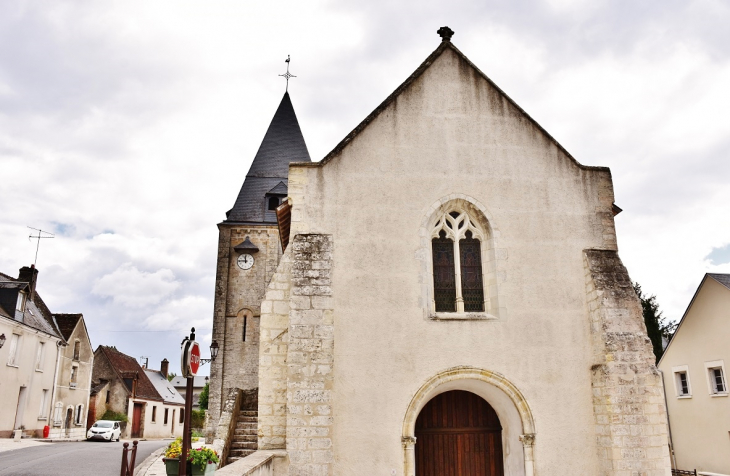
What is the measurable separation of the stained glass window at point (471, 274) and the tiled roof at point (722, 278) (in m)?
11.5

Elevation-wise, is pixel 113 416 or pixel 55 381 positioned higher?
pixel 55 381

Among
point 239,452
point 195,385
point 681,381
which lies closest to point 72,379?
point 239,452

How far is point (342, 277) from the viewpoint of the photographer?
9695 millimetres

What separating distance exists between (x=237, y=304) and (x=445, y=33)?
18.1m

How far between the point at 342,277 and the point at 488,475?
4.30m

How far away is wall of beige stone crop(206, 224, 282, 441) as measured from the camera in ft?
81.4

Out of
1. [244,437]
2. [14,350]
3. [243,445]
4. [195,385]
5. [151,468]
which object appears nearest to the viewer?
[243,445]

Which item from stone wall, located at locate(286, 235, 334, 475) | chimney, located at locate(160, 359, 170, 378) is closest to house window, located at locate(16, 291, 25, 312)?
stone wall, located at locate(286, 235, 334, 475)

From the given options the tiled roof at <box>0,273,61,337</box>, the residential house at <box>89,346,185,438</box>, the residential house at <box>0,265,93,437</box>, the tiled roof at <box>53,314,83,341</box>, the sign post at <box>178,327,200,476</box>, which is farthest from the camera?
the residential house at <box>89,346,185,438</box>

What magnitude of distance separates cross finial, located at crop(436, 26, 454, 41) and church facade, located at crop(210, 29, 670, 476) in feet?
0.09

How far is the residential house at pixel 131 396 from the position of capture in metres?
38.3

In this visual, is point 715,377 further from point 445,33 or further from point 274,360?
point 274,360

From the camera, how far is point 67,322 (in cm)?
3169

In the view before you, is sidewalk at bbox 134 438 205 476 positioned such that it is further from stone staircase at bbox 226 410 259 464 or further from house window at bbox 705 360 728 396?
house window at bbox 705 360 728 396
